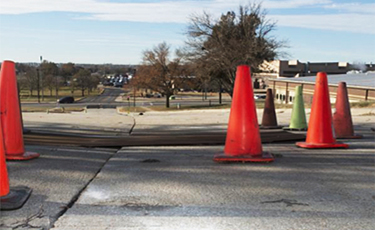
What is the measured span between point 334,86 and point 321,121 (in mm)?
31178

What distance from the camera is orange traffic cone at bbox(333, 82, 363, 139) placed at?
8.23m

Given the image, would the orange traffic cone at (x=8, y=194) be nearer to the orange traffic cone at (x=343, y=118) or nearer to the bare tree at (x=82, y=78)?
the orange traffic cone at (x=343, y=118)

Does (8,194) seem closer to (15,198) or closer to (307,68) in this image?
(15,198)

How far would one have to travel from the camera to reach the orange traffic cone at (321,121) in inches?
264

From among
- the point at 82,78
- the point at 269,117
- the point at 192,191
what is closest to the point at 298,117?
the point at 269,117

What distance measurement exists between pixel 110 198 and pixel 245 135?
2.25m

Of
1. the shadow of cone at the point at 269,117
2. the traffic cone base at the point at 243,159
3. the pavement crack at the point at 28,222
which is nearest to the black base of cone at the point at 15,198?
the pavement crack at the point at 28,222

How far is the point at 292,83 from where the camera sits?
46.7 m

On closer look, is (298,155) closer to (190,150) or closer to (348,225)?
(190,150)

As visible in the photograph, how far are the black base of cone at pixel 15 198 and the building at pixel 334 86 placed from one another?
18.5m

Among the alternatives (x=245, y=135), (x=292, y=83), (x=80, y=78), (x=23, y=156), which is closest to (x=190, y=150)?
(x=245, y=135)

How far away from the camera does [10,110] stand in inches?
221

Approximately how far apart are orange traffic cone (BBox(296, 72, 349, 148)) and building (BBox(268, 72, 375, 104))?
14.7 m

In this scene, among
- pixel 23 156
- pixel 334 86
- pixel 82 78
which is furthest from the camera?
pixel 82 78
